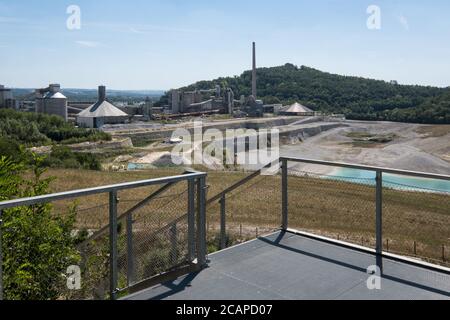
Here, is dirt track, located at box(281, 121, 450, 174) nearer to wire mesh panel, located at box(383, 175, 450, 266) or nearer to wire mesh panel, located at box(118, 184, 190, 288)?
wire mesh panel, located at box(383, 175, 450, 266)

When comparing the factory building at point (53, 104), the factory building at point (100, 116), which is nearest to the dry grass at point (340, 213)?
the factory building at point (100, 116)

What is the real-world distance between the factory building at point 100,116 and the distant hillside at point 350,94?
199ft

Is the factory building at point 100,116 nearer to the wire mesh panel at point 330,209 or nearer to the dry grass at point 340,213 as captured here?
the dry grass at point 340,213

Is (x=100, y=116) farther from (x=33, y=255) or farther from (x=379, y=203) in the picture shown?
(x=379, y=203)

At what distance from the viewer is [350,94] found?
147875 mm

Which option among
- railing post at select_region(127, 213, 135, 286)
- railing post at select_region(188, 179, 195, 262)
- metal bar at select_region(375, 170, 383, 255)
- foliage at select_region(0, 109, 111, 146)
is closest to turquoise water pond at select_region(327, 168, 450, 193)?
metal bar at select_region(375, 170, 383, 255)

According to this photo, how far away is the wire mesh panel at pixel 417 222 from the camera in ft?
37.1

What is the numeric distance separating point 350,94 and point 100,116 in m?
93.1

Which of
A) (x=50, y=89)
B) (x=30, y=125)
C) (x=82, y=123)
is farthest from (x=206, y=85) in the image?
(x=30, y=125)

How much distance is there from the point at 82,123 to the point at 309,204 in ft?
234
